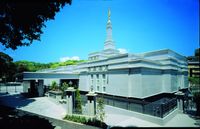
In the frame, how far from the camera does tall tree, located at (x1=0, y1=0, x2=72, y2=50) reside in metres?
7.23

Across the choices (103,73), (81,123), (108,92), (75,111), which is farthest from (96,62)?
(81,123)

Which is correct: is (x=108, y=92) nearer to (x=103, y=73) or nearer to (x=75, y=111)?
(x=103, y=73)

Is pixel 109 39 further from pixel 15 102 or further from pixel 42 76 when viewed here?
pixel 15 102

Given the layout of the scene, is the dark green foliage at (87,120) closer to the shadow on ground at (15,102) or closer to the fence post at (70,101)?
the fence post at (70,101)

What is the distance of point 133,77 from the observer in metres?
15.6

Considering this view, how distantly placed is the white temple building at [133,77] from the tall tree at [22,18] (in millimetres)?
9983

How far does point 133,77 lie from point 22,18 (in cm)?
1243

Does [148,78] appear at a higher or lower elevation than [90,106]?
higher

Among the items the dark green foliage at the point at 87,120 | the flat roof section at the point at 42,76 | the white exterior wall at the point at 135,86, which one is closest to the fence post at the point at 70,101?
the dark green foliage at the point at 87,120

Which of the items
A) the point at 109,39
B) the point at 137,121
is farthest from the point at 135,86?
the point at 109,39

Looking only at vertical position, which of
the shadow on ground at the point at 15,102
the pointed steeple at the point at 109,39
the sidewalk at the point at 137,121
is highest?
the pointed steeple at the point at 109,39

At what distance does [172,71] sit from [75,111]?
51.0ft

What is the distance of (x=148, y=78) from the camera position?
1636 centimetres

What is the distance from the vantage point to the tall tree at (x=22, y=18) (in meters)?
7.23
